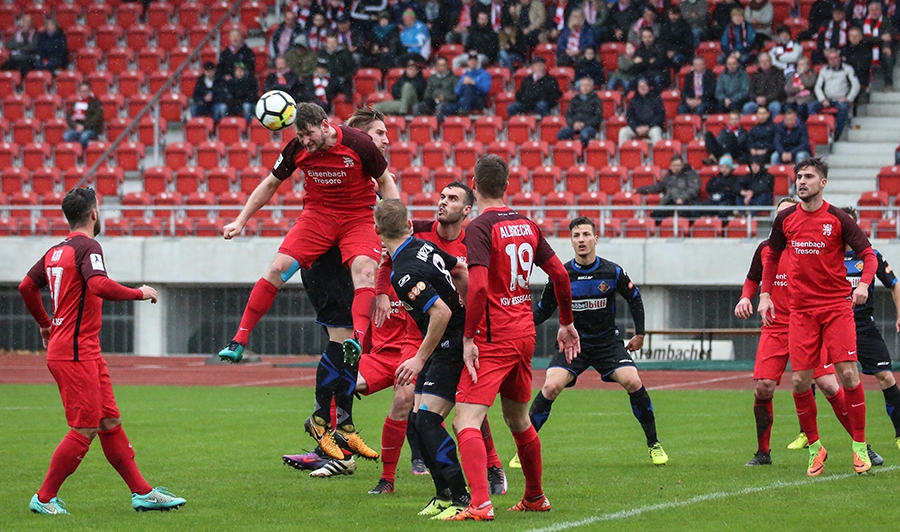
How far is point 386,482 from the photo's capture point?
8.77 m

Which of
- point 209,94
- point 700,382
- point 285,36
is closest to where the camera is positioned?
point 700,382

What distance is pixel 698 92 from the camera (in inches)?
952

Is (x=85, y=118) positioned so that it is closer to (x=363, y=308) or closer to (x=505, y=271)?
(x=363, y=308)

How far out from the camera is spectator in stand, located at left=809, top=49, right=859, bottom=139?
76.5ft

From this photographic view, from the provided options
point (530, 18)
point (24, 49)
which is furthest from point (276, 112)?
point (24, 49)

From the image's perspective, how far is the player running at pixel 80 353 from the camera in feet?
25.1

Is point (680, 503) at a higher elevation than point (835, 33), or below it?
below

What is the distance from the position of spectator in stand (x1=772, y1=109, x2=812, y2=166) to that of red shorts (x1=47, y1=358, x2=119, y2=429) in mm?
16977

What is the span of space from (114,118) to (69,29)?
3857mm

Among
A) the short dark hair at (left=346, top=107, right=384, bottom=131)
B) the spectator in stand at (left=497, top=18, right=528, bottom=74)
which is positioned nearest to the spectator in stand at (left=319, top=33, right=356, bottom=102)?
the spectator in stand at (left=497, top=18, right=528, bottom=74)

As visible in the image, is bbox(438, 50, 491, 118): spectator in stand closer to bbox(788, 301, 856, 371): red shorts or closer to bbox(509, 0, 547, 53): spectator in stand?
bbox(509, 0, 547, 53): spectator in stand

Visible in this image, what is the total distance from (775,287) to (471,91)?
51.5 feet

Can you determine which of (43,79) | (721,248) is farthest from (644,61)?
(43,79)

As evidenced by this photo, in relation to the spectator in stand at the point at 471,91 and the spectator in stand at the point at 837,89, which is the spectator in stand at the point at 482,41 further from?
the spectator in stand at the point at 837,89
